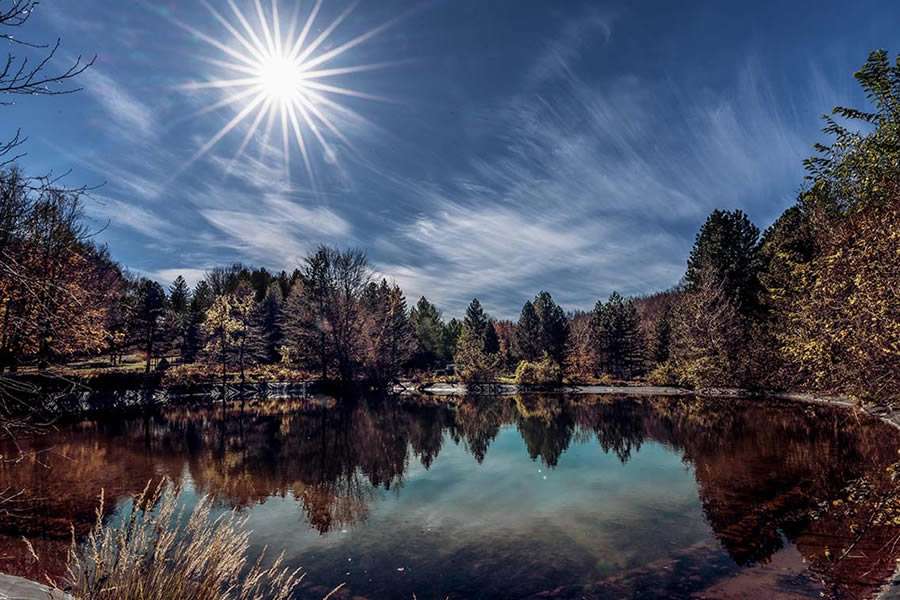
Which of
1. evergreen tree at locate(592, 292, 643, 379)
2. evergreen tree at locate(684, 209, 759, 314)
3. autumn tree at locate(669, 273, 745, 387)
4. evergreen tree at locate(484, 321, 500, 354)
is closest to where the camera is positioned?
autumn tree at locate(669, 273, 745, 387)

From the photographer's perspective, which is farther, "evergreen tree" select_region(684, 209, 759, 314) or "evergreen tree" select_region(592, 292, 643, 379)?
"evergreen tree" select_region(592, 292, 643, 379)

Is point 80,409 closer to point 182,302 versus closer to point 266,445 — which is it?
point 266,445

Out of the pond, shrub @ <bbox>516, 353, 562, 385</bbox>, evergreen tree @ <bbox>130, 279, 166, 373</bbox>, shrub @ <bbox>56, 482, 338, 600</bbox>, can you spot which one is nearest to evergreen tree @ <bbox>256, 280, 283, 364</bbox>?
evergreen tree @ <bbox>130, 279, 166, 373</bbox>

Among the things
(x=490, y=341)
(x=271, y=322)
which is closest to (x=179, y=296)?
(x=271, y=322)

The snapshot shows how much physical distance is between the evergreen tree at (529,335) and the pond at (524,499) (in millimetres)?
40650

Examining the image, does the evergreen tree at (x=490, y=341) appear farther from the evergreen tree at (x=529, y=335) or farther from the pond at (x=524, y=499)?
the pond at (x=524, y=499)

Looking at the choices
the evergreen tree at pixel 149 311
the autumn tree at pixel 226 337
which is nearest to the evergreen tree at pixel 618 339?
the autumn tree at pixel 226 337

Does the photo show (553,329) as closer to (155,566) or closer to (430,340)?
(430,340)

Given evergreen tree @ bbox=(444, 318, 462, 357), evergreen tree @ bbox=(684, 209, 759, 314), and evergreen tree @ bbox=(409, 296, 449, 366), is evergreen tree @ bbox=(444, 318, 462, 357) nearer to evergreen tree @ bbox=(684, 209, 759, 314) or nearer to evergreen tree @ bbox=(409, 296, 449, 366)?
evergreen tree @ bbox=(409, 296, 449, 366)

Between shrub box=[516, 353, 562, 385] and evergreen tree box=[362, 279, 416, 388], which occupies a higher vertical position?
evergreen tree box=[362, 279, 416, 388]

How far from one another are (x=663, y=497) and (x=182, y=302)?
73580mm

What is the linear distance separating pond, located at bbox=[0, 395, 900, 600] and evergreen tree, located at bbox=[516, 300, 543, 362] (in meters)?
40.6

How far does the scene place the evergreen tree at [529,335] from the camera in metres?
64.8

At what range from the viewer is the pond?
7516 mm
